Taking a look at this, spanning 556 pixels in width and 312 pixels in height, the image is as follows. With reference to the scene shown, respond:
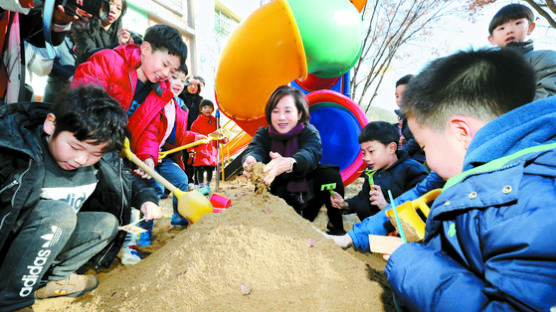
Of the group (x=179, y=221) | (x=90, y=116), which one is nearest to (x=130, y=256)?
(x=179, y=221)

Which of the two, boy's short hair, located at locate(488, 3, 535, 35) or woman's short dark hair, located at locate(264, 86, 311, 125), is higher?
boy's short hair, located at locate(488, 3, 535, 35)

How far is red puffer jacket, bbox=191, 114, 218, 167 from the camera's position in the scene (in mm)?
3992

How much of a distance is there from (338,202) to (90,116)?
163 cm

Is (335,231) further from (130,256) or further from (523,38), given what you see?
(523,38)

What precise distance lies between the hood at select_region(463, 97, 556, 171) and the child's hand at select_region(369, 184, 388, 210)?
4.02ft

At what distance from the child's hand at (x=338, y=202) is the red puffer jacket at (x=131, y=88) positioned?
1391mm

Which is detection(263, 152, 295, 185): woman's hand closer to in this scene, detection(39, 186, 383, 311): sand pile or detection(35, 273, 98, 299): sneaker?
detection(39, 186, 383, 311): sand pile

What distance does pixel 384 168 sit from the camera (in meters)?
2.10

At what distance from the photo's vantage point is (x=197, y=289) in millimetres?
1004

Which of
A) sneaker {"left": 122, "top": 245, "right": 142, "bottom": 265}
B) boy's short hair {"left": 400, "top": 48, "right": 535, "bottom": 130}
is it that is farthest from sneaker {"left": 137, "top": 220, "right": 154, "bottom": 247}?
boy's short hair {"left": 400, "top": 48, "right": 535, "bottom": 130}

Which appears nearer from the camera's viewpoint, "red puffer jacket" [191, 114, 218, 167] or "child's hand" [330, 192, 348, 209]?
"child's hand" [330, 192, 348, 209]

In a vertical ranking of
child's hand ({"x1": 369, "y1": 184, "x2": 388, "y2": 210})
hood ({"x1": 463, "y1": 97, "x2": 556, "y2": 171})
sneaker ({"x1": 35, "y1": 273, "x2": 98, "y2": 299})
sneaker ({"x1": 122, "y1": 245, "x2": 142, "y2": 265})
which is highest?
hood ({"x1": 463, "y1": 97, "x2": 556, "y2": 171})

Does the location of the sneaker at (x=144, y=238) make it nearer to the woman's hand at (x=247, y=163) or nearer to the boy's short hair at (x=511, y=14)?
the woman's hand at (x=247, y=163)

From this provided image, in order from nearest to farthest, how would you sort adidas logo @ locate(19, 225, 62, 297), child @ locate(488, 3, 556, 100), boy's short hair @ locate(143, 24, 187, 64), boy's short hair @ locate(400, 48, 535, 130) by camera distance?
1. boy's short hair @ locate(400, 48, 535, 130)
2. adidas logo @ locate(19, 225, 62, 297)
3. child @ locate(488, 3, 556, 100)
4. boy's short hair @ locate(143, 24, 187, 64)
